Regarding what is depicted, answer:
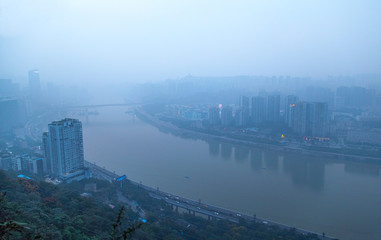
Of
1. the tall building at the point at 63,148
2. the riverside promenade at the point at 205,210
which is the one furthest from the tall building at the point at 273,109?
the tall building at the point at 63,148

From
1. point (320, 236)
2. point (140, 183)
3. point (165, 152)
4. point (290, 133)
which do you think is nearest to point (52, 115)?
point (165, 152)

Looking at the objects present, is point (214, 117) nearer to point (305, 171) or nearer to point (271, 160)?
point (271, 160)

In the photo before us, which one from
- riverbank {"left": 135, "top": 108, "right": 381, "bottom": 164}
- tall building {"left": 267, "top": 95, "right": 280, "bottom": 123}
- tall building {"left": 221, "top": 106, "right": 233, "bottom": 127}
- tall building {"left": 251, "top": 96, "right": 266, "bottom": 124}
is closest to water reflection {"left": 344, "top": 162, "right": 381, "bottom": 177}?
riverbank {"left": 135, "top": 108, "right": 381, "bottom": 164}

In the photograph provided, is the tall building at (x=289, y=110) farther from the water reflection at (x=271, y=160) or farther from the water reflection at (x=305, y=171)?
the water reflection at (x=305, y=171)

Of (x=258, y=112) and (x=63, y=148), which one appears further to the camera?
(x=258, y=112)

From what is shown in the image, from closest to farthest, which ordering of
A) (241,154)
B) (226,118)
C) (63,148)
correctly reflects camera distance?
(63,148) → (241,154) → (226,118)

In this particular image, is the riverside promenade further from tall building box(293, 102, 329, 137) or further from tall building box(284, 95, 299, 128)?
tall building box(284, 95, 299, 128)

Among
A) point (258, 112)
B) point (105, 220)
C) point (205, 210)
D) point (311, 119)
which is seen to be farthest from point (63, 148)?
point (258, 112)
